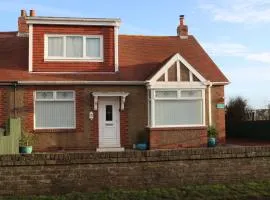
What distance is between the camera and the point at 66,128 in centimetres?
2123

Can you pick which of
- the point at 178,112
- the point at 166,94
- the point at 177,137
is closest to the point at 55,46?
the point at 166,94

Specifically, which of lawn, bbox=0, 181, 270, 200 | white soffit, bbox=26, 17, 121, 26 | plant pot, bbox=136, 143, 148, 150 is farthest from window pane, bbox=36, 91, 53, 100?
lawn, bbox=0, 181, 270, 200

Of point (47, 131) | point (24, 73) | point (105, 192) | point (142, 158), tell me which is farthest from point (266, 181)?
point (24, 73)

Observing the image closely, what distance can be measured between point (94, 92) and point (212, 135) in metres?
5.85

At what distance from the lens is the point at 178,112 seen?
72.3ft

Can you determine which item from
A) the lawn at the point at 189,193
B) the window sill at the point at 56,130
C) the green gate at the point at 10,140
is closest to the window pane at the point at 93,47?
the window sill at the point at 56,130

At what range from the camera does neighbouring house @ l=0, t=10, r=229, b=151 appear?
21.1 meters

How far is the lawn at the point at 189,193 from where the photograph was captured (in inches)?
427

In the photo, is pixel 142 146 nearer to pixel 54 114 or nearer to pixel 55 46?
pixel 54 114

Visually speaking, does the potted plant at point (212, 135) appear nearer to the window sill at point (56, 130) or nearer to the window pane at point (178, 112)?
the window pane at point (178, 112)

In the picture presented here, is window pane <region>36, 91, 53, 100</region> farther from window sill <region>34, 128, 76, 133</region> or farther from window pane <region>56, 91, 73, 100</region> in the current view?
window sill <region>34, 128, 76, 133</region>

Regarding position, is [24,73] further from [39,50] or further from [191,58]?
[191,58]

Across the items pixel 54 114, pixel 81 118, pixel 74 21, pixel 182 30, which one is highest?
pixel 182 30

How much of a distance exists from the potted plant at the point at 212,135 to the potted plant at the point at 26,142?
7894 mm
